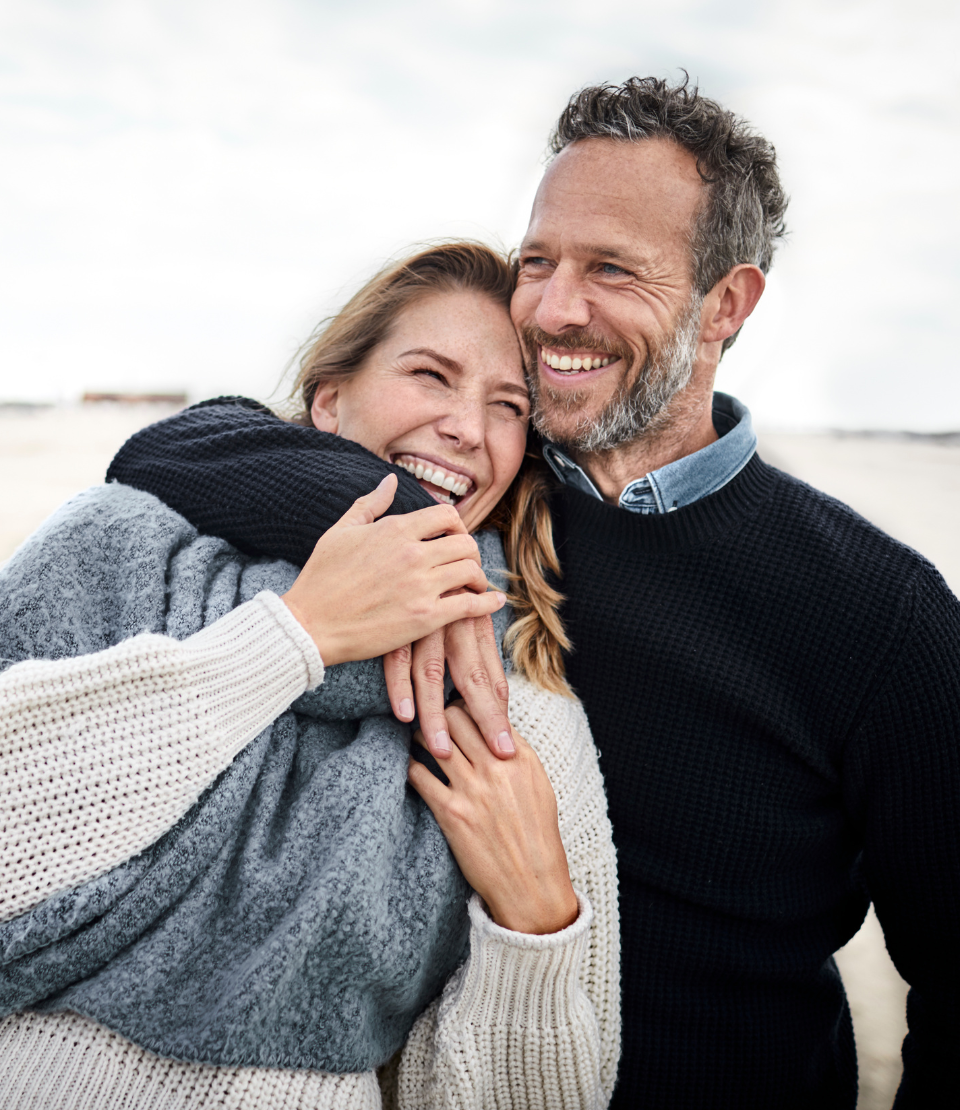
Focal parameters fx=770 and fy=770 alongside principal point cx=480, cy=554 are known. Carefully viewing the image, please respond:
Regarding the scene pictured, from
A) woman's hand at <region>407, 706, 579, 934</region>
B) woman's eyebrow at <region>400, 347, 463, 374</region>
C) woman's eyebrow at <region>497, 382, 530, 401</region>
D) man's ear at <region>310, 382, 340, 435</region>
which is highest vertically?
woman's eyebrow at <region>400, 347, 463, 374</region>

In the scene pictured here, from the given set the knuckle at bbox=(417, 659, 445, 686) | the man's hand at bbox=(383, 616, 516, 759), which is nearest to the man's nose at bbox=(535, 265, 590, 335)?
the man's hand at bbox=(383, 616, 516, 759)

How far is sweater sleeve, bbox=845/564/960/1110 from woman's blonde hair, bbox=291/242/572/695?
629mm

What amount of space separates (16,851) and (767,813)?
128cm

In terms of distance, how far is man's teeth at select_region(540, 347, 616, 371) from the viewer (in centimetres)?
174

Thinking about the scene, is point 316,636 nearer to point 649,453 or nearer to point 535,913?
point 535,913

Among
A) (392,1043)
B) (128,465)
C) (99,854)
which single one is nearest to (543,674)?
(392,1043)

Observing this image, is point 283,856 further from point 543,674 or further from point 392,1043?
point 543,674

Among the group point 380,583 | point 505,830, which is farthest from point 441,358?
point 505,830

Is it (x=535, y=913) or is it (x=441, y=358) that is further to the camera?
(x=441, y=358)

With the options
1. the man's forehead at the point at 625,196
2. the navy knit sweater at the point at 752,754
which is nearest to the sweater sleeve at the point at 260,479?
the navy knit sweater at the point at 752,754

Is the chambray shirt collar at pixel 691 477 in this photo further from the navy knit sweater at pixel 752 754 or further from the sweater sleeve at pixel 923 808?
the sweater sleeve at pixel 923 808

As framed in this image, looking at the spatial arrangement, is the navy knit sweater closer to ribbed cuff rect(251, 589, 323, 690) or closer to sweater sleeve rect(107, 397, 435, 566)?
sweater sleeve rect(107, 397, 435, 566)

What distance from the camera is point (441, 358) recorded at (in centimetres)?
171

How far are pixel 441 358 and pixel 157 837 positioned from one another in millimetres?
1104
